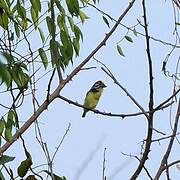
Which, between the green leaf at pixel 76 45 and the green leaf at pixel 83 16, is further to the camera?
the green leaf at pixel 83 16

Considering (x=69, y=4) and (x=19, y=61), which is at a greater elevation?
(x=69, y=4)

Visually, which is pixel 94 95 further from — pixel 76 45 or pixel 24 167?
pixel 24 167

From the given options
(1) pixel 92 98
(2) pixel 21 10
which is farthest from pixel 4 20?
(1) pixel 92 98


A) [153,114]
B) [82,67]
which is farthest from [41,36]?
[153,114]

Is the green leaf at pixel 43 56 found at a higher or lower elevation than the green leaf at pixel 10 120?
higher

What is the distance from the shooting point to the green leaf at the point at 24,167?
1.37 m

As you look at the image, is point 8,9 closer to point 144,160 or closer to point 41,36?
point 41,36

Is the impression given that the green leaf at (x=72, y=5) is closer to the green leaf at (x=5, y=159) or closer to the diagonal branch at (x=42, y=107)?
the diagonal branch at (x=42, y=107)

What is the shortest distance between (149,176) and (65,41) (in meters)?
1.19

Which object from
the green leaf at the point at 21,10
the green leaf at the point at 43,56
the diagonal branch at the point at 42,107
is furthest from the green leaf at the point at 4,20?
the diagonal branch at the point at 42,107

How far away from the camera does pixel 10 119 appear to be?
2191 millimetres

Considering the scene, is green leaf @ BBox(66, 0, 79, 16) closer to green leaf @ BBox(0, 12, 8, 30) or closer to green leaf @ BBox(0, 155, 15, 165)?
green leaf @ BBox(0, 12, 8, 30)

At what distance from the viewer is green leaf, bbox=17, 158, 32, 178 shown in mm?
1365

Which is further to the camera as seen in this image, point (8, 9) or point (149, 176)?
point (8, 9)
